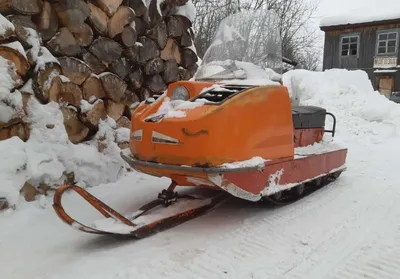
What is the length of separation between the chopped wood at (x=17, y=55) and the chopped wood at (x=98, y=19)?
3.17 feet

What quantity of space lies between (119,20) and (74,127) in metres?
1.36

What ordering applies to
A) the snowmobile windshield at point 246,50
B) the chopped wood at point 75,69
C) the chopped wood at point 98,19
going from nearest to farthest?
1. the snowmobile windshield at point 246,50
2. the chopped wood at point 75,69
3. the chopped wood at point 98,19

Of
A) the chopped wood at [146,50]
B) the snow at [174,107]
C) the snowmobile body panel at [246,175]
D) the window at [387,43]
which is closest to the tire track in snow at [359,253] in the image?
the snowmobile body panel at [246,175]

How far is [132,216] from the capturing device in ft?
10.5

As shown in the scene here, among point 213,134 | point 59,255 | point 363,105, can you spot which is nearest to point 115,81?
point 213,134

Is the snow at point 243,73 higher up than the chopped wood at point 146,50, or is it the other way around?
the chopped wood at point 146,50

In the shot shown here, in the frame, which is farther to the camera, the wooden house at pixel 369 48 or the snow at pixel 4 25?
the wooden house at pixel 369 48

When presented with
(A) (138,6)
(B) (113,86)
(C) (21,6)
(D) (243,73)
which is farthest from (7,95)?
(D) (243,73)

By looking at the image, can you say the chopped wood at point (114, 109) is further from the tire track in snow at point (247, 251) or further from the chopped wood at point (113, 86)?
the tire track in snow at point (247, 251)

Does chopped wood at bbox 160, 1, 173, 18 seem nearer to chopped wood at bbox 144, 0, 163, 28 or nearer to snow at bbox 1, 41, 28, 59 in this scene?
chopped wood at bbox 144, 0, 163, 28

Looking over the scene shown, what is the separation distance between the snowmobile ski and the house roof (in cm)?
2233

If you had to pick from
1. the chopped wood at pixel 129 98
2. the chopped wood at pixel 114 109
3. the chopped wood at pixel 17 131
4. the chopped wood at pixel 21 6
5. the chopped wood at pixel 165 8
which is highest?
the chopped wood at pixel 165 8

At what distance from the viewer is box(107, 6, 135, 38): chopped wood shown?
453cm

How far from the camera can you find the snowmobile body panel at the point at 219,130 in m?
2.96
